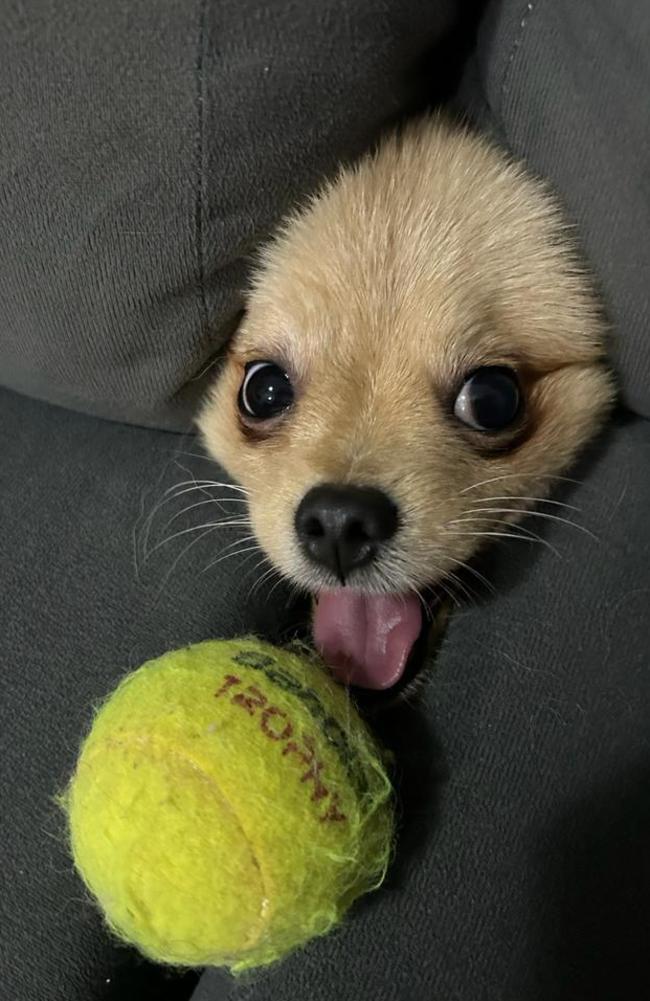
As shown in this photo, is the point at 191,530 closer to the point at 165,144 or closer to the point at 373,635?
the point at 373,635

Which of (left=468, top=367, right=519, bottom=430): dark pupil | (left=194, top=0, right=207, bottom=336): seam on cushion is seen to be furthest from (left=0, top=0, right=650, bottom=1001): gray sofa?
(left=468, top=367, right=519, bottom=430): dark pupil

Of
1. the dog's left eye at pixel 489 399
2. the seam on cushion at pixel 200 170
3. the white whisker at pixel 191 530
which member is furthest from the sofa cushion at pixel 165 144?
the dog's left eye at pixel 489 399

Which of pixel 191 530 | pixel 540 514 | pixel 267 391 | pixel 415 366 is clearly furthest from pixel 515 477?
pixel 191 530

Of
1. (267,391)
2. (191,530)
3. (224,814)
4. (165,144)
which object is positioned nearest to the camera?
(224,814)

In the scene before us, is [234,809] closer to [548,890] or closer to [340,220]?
[548,890]

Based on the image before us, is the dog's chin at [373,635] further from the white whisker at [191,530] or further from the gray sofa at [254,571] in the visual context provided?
the white whisker at [191,530]

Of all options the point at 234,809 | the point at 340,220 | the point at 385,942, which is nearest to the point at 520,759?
the point at 385,942
